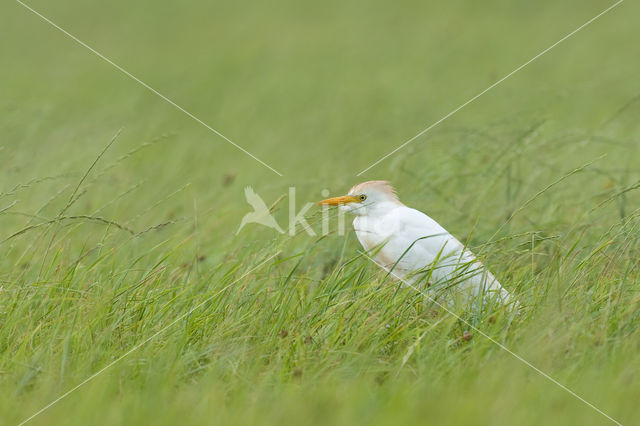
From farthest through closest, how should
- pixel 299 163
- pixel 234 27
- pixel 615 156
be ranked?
pixel 234 27, pixel 299 163, pixel 615 156

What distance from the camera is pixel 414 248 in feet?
13.5

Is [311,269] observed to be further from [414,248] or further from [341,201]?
[414,248]

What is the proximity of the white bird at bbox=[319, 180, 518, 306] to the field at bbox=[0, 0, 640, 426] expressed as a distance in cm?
12

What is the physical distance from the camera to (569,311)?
11.6 ft

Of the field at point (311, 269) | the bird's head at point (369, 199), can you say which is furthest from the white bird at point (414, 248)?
the field at point (311, 269)

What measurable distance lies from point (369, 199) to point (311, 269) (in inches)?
24.5

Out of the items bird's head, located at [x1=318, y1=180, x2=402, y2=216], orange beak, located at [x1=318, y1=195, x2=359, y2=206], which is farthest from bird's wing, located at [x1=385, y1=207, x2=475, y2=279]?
orange beak, located at [x1=318, y1=195, x2=359, y2=206]

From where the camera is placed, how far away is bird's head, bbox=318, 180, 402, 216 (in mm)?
4305

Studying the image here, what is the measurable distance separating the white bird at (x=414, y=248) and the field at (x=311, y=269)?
12cm

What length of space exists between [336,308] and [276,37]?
11.1m

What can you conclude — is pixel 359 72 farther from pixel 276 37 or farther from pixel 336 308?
pixel 336 308

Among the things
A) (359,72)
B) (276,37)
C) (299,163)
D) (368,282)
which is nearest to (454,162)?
(368,282)

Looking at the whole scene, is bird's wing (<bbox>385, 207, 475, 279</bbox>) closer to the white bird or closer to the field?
the white bird

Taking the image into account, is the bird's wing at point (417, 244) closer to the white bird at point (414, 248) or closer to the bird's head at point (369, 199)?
the white bird at point (414, 248)
